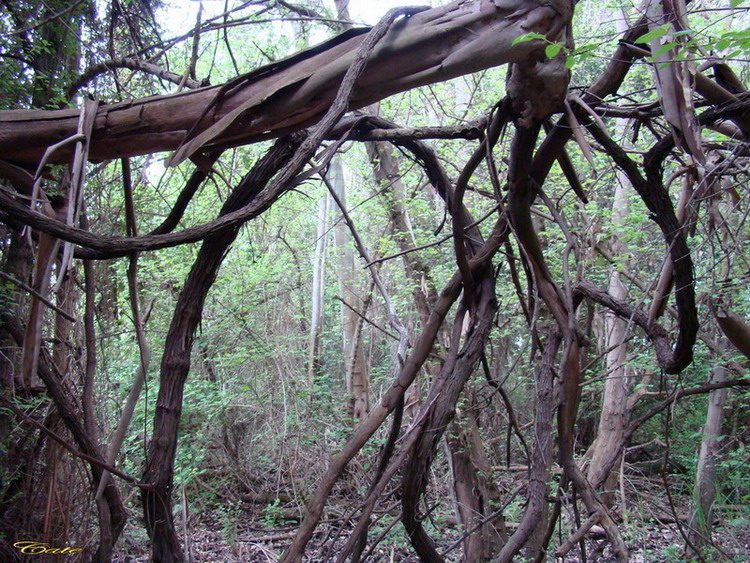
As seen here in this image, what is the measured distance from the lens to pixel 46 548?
2.75m

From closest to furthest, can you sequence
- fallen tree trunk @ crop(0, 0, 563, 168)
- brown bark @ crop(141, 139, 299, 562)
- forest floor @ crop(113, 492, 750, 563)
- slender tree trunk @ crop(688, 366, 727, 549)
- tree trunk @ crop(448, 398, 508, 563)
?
fallen tree trunk @ crop(0, 0, 563, 168), brown bark @ crop(141, 139, 299, 562), tree trunk @ crop(448, 398, 508, 563), forest floor @ crop(113, 492, 750, 563), slender tree trunk @ crop(688, 366, 727, 549)

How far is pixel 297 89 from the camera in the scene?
59.8 inches

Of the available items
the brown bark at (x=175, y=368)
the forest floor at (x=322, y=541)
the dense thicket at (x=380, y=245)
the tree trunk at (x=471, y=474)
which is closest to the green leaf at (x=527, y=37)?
the dense thicket at (x=380, y=245)

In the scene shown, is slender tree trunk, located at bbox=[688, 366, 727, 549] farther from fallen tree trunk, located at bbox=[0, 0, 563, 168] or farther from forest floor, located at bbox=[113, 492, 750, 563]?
fallen tree trunk, located at bbox=[0, 0, 563, 168]

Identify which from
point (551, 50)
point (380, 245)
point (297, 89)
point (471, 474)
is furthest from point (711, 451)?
point (297, 89)

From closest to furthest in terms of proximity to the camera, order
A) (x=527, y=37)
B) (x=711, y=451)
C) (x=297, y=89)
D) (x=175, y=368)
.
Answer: (x=527, y=37) < (x=297, y=89) < (x=175, y=368) < (x=711, y=451)

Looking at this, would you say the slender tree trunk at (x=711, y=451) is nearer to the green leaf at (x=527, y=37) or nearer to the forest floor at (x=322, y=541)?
the forest floor at (x=322, y=541)

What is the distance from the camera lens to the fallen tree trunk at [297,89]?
1.37m

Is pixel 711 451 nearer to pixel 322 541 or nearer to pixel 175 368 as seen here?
pixel 322 541

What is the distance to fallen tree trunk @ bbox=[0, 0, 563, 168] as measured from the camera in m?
1.37

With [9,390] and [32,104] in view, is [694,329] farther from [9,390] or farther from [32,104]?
[32,104]

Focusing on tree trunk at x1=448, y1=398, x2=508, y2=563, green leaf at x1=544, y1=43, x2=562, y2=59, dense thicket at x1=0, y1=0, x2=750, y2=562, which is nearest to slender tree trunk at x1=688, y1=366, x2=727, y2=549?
dense thicket at x1=0, y1=0, x2=750, y2=562

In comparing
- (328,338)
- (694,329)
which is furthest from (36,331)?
(328,338)

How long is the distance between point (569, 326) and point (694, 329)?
1.41 feet
